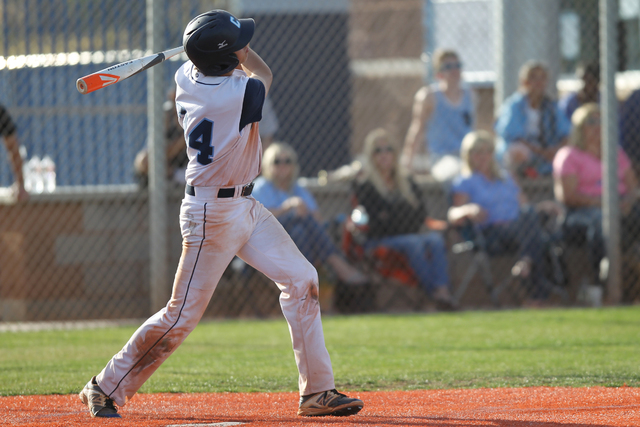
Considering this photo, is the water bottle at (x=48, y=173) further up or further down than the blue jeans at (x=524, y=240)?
further up

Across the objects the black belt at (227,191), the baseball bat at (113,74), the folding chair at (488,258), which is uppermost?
the baseball bat at (113,74)

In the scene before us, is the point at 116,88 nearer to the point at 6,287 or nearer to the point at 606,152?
the point at 6,287

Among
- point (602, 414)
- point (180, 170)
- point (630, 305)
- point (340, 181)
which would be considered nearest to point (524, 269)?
point (630, 305)

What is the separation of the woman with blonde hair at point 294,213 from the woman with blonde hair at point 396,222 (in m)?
0.33

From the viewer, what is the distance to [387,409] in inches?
146

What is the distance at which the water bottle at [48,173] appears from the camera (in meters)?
7.72

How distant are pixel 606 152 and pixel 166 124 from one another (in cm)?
383

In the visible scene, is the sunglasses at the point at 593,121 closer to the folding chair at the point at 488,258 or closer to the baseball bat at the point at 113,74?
the folding chair at the point at 488,258

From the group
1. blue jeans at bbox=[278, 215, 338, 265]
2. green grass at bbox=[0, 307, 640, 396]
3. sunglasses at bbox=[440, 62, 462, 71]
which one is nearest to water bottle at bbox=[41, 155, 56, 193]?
green grass at bbox=[0, 307, 640, 396]

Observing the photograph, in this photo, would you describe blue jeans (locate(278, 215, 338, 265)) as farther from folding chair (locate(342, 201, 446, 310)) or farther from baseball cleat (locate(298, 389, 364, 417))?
baseball cleat (locate(298, 389, 364, 417))

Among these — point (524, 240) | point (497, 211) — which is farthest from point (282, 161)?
point (524, 240)

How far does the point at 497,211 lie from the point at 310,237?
1.67m

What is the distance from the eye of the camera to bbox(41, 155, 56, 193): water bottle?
7.72 meters

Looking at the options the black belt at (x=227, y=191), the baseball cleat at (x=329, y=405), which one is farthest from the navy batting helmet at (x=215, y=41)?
the baseball cleat at (x=329, y=405)
